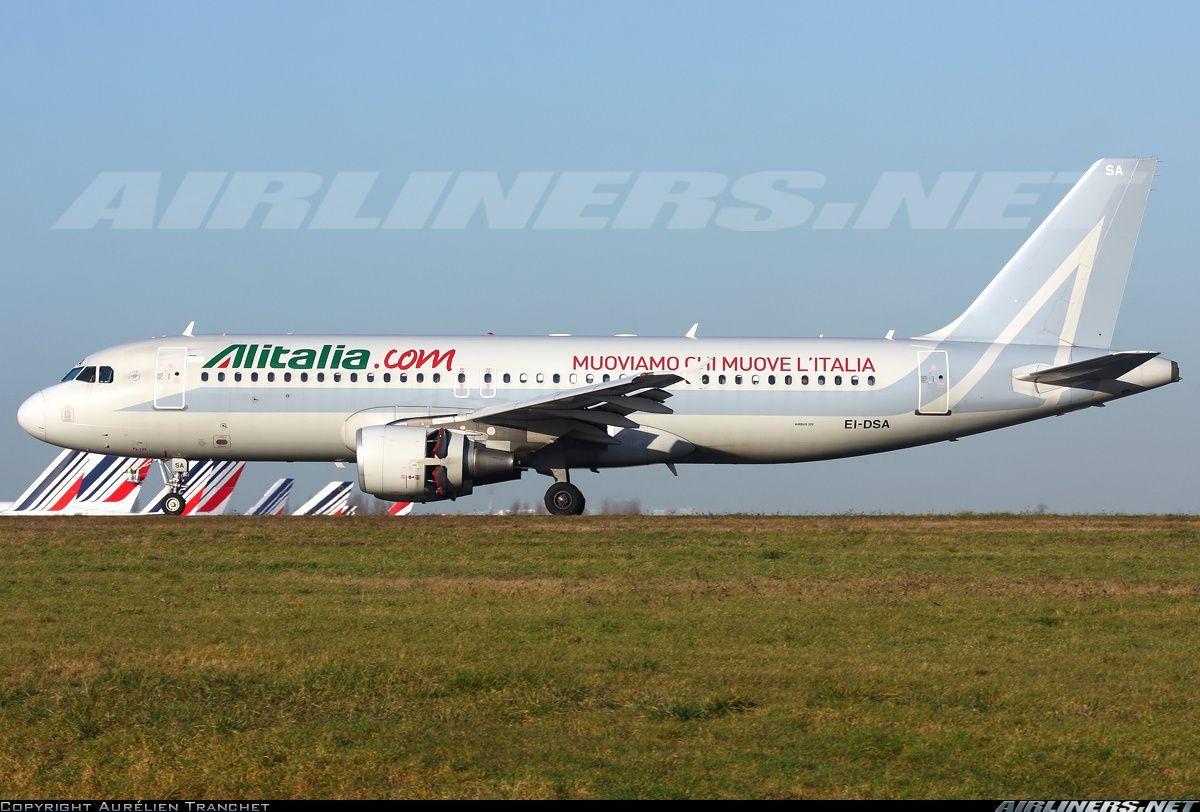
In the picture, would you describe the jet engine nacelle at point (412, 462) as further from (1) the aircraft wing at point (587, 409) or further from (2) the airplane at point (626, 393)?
(1) the aircraft wing at point (587, 409)

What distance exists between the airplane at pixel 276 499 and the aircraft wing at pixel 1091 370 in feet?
174

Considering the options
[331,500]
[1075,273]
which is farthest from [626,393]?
[331,500]

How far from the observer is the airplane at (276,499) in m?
76.6

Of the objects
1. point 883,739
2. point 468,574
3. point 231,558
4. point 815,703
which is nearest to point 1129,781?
point 883,739

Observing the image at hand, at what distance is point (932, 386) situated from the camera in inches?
1231

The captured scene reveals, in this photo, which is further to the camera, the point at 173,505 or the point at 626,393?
the point at 173,505

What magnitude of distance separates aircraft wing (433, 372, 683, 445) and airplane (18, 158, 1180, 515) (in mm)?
57

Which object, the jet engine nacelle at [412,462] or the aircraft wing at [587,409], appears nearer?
the jet engine nacelle at [412,462]

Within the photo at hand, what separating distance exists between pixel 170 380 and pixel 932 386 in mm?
16506

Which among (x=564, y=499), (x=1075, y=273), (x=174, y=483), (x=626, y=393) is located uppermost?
(x=1075, y=273)

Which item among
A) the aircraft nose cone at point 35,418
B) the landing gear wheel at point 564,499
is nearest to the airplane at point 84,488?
the aircraft nose cone at point 35,418

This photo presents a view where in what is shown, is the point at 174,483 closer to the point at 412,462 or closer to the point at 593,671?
the point at 412,462

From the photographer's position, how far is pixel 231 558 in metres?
20.7

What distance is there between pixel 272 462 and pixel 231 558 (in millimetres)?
10512
